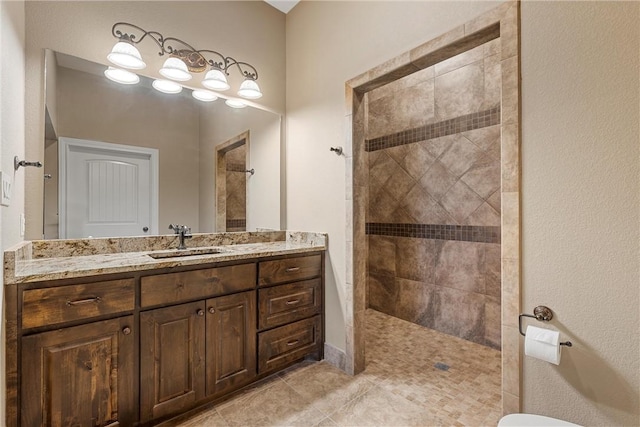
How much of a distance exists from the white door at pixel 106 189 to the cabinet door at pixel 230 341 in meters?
0.79

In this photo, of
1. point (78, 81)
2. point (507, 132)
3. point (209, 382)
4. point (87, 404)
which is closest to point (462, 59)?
point (507, 132)

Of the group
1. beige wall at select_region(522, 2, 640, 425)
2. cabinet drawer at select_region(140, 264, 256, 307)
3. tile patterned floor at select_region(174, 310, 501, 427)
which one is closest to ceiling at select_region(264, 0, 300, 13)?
beige wall at select_region(522, 2, 640, 425)

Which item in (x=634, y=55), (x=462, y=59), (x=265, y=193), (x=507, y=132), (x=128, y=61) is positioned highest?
(x=462, y=59)

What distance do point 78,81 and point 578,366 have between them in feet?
9.69

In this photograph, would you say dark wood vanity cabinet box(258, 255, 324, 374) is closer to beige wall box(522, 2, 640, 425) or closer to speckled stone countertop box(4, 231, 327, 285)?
speckled stone countertop box(4, 231, 327, 285)

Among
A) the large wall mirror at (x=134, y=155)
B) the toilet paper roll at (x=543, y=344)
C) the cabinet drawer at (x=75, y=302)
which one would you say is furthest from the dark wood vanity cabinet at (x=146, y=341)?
the toilet paper roll at (x=543, y=344)

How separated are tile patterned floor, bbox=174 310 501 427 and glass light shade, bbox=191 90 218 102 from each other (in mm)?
2094

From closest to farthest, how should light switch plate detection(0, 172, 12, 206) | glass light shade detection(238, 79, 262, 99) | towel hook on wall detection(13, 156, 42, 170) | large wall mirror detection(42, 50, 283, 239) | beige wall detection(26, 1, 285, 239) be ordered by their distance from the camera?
light switch plate detection(0, 172, 12, 206) → towel hook on wall detection(13, 156, 42, 170) → beige wall detection(26, 1, 285, 239) → large wall mirror detection(42, 50, 283, 239) → glass light shade detection(238, 79, 262, 99)

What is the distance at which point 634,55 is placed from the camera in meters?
1.10

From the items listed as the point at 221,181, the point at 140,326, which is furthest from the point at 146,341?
the point at 221,181

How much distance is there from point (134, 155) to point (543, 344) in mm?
2503

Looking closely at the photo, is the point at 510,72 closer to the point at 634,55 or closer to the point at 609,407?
the point at 634,55

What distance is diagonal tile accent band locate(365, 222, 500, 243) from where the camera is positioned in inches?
105

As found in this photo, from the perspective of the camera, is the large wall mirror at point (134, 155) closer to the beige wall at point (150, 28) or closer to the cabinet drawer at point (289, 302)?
the beige wall at point (150, 28)
